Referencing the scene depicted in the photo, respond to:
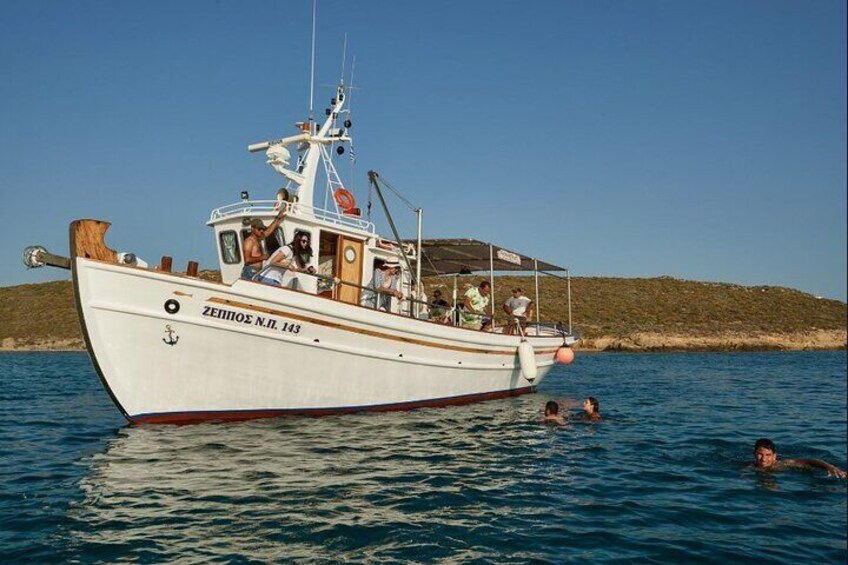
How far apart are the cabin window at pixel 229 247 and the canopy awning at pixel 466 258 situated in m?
5.55

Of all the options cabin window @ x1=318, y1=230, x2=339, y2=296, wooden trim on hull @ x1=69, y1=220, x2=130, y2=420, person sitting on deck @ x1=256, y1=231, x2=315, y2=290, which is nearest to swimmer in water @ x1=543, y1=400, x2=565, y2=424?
cabin window @ x1=318, y1=230, x2=339, y2=296

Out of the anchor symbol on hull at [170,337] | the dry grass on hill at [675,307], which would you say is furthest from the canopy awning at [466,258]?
the dry grass on hill at [675,307]

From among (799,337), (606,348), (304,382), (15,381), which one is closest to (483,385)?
(304,382)

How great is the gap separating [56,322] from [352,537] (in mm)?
63355

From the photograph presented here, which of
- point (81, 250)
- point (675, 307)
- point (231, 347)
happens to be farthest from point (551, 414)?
point (675, 307)

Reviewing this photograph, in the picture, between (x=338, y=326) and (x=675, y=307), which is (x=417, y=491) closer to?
(x=338, y=326)

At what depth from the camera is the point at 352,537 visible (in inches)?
238

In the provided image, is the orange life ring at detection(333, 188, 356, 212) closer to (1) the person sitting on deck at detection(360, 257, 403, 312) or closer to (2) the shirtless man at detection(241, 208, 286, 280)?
(1) the person sitting on deck at detection(360, 257, 403, 312)

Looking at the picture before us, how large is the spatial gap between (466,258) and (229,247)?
8.72 metres

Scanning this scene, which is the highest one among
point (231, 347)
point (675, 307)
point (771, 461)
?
point (675, 307)

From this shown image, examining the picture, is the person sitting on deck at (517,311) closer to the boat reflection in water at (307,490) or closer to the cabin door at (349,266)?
the cabin door at (349,266)

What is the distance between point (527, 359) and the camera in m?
18.2

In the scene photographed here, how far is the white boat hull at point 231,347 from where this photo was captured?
10.9 m

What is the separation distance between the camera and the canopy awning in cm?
1781
